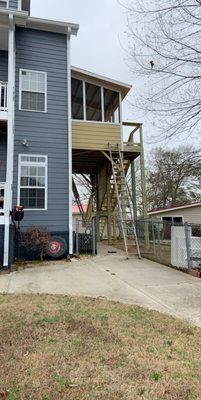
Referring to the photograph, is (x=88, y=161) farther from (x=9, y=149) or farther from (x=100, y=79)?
(x=9, y=149)

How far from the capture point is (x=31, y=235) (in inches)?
367

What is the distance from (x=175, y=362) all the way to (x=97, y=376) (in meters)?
0.82

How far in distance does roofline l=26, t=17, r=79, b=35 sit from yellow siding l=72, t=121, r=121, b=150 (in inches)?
115

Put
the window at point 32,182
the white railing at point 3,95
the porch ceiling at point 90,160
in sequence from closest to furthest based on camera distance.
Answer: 1. the white railing at point 3,95
2. the window at point 32,182
3. the porch ceiling at point 90,160

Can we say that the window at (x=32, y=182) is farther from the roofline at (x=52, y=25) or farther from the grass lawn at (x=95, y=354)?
the grass lawn at (x=95, y=354)

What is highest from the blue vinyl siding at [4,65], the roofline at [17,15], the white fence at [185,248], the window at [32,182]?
the roofline at [17,15]

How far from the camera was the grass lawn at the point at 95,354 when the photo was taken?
2.77 meters

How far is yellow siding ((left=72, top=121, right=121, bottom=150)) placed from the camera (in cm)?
1199

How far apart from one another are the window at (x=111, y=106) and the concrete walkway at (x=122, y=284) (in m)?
6.28

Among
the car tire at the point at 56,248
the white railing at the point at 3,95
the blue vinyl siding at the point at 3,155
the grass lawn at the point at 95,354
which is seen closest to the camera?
the grass lawn at the point at 95,354

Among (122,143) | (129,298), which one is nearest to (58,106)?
(122,143)

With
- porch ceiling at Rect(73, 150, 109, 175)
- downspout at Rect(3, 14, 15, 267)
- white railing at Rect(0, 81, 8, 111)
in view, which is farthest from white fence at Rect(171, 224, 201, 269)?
white railing at Rect(0, 81, 8, 111)

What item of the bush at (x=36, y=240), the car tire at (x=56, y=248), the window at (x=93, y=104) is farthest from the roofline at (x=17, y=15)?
the car tire at (x=56, y=248)

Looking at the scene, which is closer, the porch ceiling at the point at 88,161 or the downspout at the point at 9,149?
the downspout at the point at 9,149
